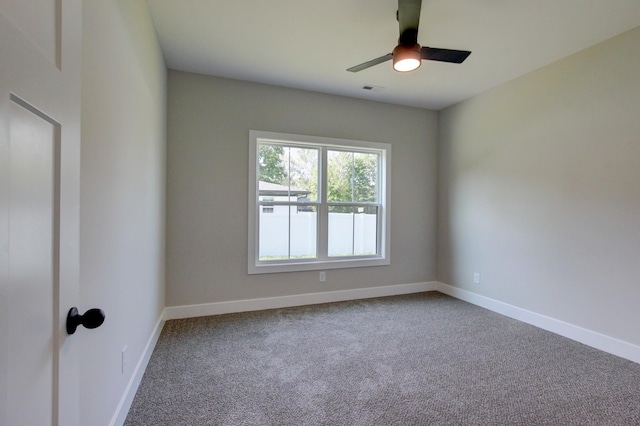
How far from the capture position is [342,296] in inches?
161

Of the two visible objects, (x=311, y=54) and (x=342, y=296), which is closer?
(x=311, y=54)

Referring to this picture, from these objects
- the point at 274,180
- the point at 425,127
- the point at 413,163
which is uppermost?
the point at 425,127

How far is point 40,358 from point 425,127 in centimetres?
477

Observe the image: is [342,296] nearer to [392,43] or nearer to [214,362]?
[214,362]

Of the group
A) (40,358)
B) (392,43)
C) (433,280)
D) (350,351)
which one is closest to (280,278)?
(350,351)

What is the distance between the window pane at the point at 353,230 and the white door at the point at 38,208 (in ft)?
11.1

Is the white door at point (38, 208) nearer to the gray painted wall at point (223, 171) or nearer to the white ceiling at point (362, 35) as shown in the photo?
the white ceiling at point (362, 35)

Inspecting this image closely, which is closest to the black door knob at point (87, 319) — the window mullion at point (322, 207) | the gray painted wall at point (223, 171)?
the gray painted wall at point (223, 171)

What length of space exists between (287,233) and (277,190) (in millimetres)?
561

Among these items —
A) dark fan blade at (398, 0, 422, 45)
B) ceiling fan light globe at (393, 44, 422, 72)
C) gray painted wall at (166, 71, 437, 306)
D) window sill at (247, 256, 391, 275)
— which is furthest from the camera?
window sill at (247, 256, 391, 275)

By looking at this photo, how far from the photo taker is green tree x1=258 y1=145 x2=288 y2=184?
3775mm

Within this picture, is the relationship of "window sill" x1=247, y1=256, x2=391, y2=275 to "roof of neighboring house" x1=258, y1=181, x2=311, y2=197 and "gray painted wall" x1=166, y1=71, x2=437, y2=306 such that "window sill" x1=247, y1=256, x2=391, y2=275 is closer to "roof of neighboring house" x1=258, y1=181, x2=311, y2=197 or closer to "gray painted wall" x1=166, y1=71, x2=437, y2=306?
"gray painted wall" x1=166, y1=71, x2=437, y2=306

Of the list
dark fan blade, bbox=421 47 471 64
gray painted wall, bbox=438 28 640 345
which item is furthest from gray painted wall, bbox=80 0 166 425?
gray painted wall, bbox=438 28 640 345

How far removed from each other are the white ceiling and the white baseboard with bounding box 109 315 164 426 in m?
2.66
